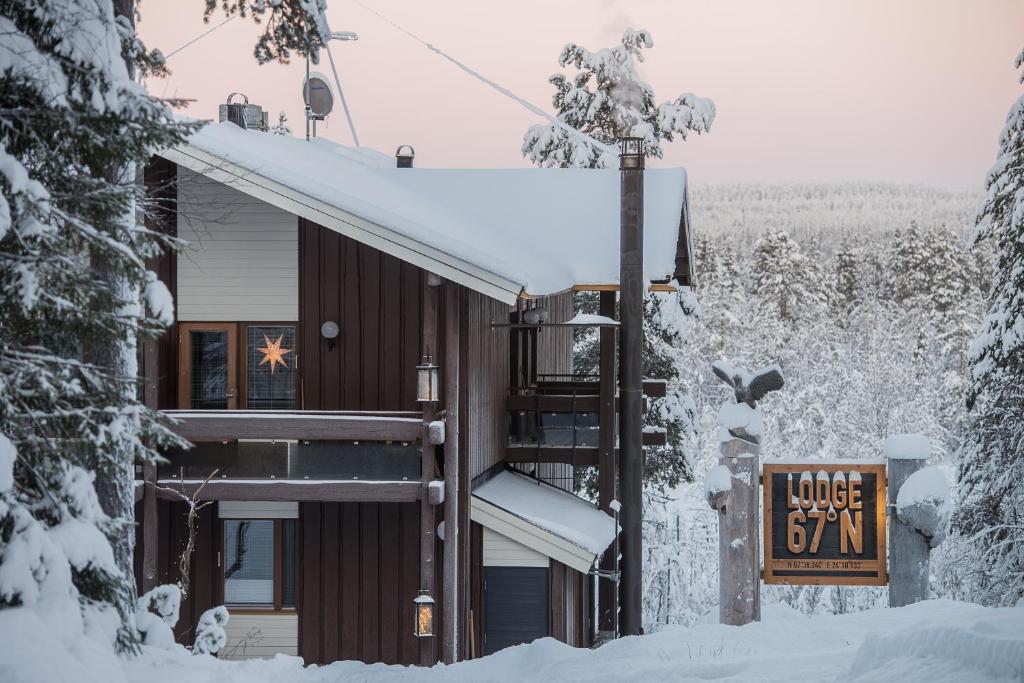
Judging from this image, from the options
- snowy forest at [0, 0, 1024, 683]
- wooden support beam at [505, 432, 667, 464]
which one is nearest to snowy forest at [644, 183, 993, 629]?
snowy forest at [0, 0, 1024, 683]

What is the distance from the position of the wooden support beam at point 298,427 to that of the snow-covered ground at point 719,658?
2671 millimetres

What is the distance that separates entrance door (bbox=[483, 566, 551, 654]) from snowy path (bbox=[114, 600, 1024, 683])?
2.89 meters

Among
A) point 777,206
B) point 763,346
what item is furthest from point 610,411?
point 777,206

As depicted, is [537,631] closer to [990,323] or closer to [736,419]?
[736,419]

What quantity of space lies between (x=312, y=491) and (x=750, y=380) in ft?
18.7

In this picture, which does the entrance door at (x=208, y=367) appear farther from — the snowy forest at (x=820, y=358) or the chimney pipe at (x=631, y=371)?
the snowy forest at (x=820, y=358)

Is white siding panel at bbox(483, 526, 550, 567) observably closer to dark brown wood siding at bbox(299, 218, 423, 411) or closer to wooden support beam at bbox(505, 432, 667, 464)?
wooden support beam at bbox(505, 432, 667, 464)

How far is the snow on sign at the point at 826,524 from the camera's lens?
10.1 metres

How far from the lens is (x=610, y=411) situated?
15.9 metres

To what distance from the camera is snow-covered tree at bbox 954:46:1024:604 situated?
16.8 metres

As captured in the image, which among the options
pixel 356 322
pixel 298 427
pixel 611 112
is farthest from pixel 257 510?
pixel 611 112

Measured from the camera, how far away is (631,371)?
15.3 metres

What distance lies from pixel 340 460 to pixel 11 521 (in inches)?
281

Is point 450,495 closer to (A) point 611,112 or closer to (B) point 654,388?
(B) point 654,388
